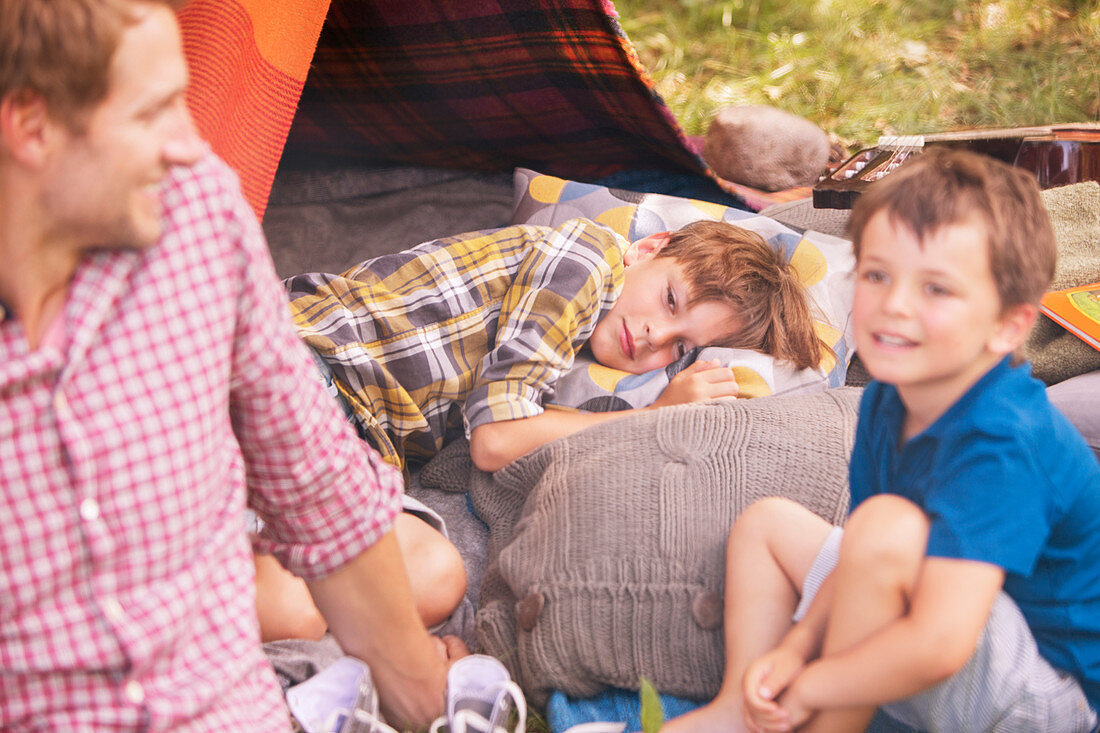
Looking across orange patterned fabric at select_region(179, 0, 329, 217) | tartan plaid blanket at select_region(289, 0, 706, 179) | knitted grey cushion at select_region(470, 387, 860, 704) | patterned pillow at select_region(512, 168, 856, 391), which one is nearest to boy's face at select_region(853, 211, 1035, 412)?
knitted grey cushion at select_region(470, 387, 860, 704)

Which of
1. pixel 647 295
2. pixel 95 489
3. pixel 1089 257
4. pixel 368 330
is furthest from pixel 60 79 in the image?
pixel 1089 257

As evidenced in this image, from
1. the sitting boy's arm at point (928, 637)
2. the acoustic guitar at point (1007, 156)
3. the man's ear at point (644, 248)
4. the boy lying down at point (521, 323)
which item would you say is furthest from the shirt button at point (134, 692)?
the acoustic guitar at point (1007, 156)

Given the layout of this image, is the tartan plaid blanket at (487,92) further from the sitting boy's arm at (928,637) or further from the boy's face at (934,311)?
the sitting boy's arm at (928,637)

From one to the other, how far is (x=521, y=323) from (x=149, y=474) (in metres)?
0.98

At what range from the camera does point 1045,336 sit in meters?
1.82

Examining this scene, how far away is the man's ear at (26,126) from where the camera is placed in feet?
2.39

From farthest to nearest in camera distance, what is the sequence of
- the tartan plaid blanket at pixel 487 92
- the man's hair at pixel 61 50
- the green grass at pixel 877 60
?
the green grass at pixel 877 60
the tartan plaid blanket at pixel 487 92
the man's hair at pixel 61 50

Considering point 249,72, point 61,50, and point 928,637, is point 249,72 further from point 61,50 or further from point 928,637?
point 928,637

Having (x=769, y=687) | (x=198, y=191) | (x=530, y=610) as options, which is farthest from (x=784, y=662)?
(x=198, y=191)

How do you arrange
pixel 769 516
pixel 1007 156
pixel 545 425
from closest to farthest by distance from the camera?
1. pixel 769 516
2. pixel 545 425
3. pixel 1007 156

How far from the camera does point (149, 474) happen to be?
852mm

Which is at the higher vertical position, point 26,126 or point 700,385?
point 26,126

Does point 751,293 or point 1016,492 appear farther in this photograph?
point 751,293

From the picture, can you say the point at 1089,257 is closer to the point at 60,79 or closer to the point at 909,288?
the point at 909,288
